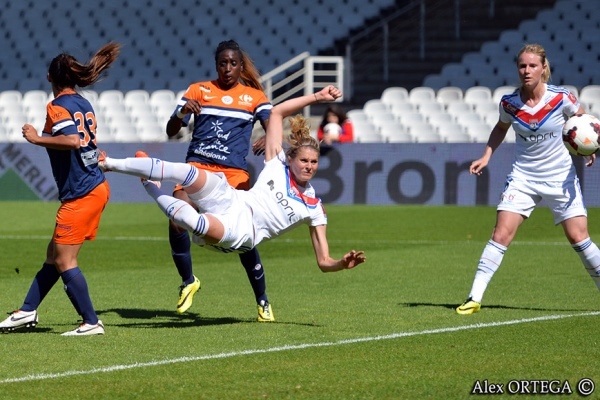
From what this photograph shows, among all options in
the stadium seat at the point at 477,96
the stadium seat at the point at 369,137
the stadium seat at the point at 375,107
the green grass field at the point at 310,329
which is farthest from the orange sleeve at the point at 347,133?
the green grass field at the point at 310,329

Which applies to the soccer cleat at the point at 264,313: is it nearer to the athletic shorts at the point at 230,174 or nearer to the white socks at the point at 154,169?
the athletic shorts at the point at 230,174

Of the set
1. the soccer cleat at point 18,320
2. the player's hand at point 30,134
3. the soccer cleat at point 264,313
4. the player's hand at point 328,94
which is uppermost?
the player's hand at point 328,94

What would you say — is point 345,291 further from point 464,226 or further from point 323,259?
point 464,226

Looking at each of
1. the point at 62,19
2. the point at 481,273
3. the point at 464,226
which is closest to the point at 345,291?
the point at 481,273

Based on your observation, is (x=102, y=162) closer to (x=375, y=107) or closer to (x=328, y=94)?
(x=328, y=94)

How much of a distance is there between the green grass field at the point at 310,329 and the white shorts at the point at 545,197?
80 centimetres

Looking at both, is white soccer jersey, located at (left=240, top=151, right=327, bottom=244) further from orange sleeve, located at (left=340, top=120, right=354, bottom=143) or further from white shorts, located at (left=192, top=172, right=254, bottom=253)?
orange sleeve, located at (left=340, top=120, right=354, bottom=143)

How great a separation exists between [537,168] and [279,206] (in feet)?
7.62

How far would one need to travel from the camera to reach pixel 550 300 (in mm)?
10109

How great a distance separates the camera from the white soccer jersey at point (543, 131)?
9.26 m

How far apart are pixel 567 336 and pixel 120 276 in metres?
5.90

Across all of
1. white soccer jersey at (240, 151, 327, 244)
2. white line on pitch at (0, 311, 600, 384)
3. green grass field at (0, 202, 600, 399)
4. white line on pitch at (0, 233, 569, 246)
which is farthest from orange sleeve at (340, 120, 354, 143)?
white soccer jersey at (240, 151, 327, 244)

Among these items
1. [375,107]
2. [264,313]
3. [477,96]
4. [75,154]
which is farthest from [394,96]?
[75,154]

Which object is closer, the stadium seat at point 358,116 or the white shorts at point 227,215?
the white shorts at point 227,215
